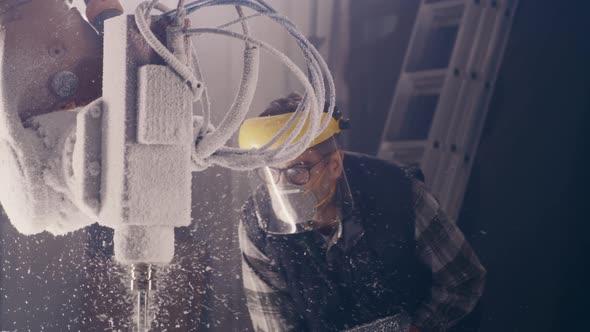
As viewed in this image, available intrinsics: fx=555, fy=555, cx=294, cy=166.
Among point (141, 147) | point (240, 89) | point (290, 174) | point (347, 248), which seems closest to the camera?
point (141, 147)

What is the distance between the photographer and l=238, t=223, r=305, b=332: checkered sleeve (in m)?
1.76

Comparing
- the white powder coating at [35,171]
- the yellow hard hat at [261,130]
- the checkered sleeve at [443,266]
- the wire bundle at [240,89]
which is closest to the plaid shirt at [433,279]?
the checkered sleeve at [443,266]

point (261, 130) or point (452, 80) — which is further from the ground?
point (452, 80)

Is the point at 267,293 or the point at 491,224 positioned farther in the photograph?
the point at 491,224

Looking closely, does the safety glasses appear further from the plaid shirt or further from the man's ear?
the plaid shirt

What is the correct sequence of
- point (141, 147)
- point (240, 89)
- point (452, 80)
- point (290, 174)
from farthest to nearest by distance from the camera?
1. point (452, 80)
2. point (290, 174)
3. point (240, 89)
4. point (141, 147)

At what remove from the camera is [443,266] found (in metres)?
1.73

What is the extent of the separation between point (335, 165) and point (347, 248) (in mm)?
267

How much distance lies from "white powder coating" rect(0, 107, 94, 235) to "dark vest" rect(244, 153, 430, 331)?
3.31ft

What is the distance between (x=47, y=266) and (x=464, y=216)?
156cm

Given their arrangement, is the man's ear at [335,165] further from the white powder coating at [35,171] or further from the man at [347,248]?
the white powder coating at [35,171]

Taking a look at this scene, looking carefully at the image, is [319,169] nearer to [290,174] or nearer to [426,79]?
[290,174]

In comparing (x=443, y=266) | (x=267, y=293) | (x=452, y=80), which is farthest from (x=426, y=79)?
(x=267, y=293)

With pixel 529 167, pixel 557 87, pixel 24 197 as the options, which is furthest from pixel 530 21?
pixel 24 197
